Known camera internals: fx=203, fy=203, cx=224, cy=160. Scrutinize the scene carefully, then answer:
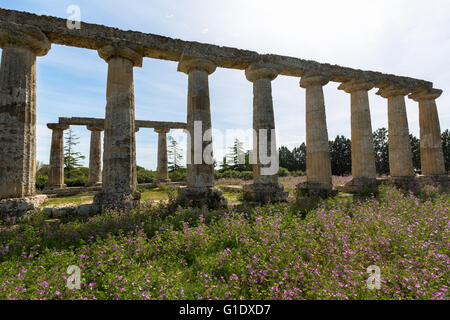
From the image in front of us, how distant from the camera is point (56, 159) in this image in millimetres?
17516

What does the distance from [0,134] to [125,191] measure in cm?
423

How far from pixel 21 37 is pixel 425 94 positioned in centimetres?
2134

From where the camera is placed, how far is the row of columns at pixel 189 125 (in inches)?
268

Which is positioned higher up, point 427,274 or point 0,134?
point 0,134

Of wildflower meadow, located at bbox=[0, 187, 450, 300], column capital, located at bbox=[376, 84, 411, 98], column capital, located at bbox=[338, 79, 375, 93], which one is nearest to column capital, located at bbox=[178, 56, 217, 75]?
wildflower meadow, located at bbox=[0, 187, 450, 300]

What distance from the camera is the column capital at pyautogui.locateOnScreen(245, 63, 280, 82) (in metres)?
9.76

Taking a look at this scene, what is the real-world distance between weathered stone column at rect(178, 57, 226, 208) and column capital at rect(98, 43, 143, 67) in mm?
1896

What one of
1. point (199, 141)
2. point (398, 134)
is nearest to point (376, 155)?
point (398, 134)

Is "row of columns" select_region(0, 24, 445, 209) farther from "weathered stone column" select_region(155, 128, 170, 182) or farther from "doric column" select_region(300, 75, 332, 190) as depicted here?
"weathered stone column" select_region(155, 128, 170, 182)

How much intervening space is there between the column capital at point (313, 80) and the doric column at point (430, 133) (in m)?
7.86

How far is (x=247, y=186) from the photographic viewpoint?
31.1 feet

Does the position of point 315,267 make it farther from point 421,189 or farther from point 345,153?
point 345,153

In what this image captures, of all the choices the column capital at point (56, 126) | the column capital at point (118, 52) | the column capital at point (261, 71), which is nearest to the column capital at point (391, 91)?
the column capital at point (261, 71)
